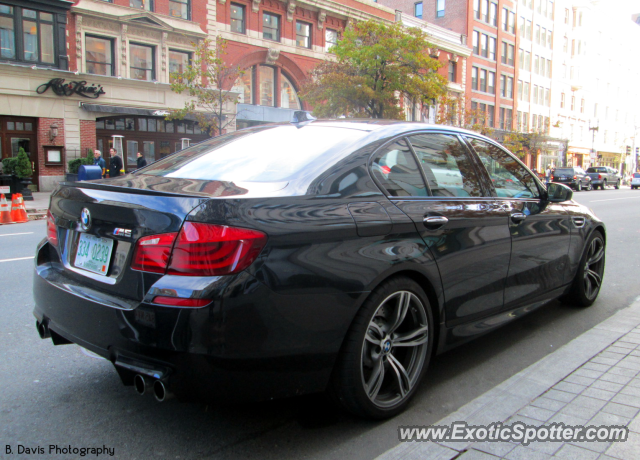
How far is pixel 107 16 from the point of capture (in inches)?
959

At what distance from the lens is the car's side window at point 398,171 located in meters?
2.95

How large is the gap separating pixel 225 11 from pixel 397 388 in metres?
29.2

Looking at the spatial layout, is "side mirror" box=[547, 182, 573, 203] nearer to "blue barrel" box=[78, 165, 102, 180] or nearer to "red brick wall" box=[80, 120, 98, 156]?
"blue barrel" box=[78, 165, 102, 180]

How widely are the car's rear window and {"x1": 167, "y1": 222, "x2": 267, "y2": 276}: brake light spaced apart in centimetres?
55

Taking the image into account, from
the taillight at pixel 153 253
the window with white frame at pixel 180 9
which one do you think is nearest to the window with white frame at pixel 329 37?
the window with white frame at pixel 180 9

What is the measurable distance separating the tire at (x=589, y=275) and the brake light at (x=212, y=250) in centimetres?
367

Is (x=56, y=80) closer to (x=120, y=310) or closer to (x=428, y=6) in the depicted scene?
(x=120, y=310)

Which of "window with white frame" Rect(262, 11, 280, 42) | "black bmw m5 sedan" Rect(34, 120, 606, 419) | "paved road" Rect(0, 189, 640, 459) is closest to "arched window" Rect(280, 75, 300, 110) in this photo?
"window with white frame" Rect(262, 11, 280, 42)

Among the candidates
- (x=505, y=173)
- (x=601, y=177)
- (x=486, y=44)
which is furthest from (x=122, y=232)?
(x=486, y=44)

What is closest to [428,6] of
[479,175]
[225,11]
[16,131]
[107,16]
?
[225,11]


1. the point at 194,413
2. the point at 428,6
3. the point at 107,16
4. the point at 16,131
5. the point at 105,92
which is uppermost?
the point at 428,6

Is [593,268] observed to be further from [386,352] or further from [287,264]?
[287,264]

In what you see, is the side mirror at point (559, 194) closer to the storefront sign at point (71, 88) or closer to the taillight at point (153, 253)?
the taillight at point (153, 253)

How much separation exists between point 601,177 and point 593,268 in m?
42.5
